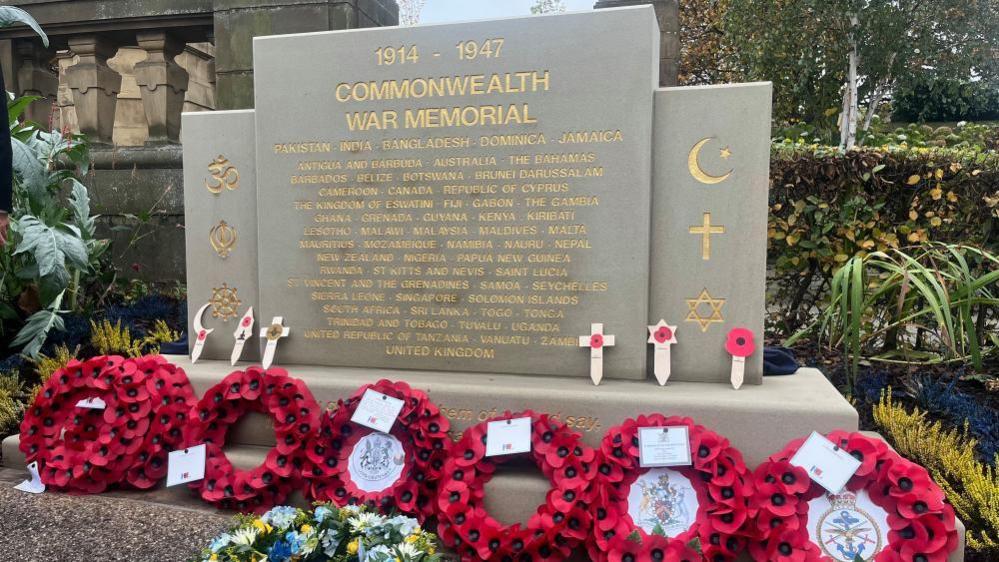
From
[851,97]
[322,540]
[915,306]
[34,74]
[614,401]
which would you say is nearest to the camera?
[322,540]

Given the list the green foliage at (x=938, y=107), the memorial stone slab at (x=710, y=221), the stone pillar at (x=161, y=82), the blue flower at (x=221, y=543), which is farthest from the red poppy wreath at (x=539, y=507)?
the green foliage at (x=938, y=107)

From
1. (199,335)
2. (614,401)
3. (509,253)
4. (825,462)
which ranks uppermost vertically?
(509,253)

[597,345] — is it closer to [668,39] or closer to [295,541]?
[295,541]

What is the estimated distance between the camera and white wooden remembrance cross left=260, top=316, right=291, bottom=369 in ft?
10.5

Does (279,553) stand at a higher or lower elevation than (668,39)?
lower

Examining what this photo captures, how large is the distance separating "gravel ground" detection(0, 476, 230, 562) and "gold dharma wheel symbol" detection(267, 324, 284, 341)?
834 millimetres

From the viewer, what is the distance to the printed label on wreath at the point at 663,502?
7.80 ft

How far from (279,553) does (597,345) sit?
1503 mm

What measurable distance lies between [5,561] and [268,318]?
1.37 meters

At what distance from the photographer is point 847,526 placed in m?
2.26

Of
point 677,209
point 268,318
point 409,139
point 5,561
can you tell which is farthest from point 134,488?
point 677,209

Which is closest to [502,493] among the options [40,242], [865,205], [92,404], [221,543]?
[221,543]

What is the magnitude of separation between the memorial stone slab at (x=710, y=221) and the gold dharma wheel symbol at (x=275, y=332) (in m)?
1.72

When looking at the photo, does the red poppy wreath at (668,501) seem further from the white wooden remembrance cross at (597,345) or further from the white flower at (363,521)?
the white flower at (363,521)
